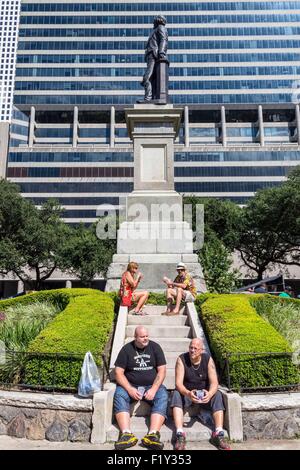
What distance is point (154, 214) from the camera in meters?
14.1

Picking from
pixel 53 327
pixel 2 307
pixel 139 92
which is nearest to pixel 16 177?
pixel 139 92

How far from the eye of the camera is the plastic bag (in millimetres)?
5758

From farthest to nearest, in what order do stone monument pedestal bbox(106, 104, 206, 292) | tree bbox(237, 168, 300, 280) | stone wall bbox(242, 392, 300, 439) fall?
tree bbox(237, 168, 300, 280)
stone monument pedestal bbox(106, 104, 206, 292)
stone wall bbox(242, 392, 300, 439)

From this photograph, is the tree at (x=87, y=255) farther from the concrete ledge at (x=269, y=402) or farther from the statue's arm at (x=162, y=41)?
the concrete ledge at (x=269, y=402)

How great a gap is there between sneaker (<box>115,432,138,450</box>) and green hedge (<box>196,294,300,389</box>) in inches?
73.1

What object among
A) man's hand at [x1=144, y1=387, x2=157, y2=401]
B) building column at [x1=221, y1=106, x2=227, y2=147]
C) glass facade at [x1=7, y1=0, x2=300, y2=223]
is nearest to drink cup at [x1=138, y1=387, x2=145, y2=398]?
man's hand at [x1=144, y1=387, x2=157, y2=401]

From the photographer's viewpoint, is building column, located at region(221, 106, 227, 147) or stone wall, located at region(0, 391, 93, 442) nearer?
stone wall, located at region(0, 391, 93, 442)

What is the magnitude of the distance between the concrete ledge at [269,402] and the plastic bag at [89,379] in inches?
85.5

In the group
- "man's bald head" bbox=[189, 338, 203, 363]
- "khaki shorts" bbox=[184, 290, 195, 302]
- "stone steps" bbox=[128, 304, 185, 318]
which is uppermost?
"khaki shorts" bbox=[184, 290, 195, 302]

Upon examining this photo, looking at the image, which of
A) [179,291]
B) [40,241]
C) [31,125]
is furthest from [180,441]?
[31,125]

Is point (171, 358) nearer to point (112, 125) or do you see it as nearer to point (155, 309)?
point (155, 309)

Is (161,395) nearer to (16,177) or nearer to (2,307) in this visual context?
(2,307)

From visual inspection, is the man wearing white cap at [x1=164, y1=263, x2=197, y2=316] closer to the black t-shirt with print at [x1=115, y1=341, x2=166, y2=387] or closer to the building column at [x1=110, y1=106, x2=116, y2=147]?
the black t-shirt with print at [x1=115, y1=341, x2=166, y2=387]

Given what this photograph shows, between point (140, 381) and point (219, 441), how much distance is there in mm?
1387
